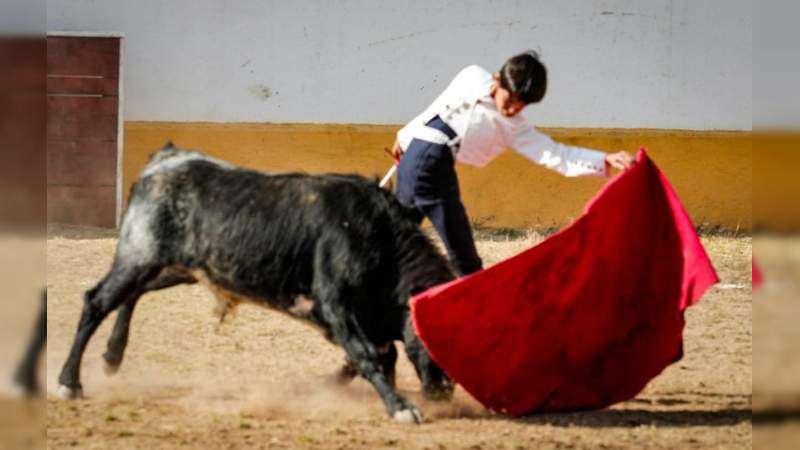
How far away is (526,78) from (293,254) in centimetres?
115

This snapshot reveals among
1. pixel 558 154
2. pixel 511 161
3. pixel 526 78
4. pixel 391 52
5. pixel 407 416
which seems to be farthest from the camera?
pixel 511 161

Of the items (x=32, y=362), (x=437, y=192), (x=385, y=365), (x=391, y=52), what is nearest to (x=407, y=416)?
(x=385, y=365)

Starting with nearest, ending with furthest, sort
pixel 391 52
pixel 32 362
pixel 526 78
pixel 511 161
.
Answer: pixel 32 362 < pixel 526 78 < pixel 391 52 < pixel 511 161

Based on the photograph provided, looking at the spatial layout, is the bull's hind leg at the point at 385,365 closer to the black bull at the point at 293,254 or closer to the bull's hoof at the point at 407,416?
the black bull at the point at 293,254

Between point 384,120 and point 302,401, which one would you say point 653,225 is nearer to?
point 302,401

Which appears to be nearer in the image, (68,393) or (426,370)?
(426,370)

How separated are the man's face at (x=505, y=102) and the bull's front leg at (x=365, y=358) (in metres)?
1.00

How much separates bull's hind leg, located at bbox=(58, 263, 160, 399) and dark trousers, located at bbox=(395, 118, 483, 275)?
108cm

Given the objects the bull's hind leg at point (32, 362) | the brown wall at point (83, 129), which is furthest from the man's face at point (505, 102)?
the brown wall at point (83, 129)

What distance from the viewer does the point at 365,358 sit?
5371 mm

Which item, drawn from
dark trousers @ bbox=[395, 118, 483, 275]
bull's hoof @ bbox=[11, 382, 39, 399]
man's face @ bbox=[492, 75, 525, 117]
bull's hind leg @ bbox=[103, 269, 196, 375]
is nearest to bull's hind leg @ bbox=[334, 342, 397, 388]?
dark trousers @ bbox=[395, 118, 483, 275]

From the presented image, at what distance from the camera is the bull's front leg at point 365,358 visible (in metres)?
5.27

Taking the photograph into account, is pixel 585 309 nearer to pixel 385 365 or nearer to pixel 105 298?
pixel 385 365

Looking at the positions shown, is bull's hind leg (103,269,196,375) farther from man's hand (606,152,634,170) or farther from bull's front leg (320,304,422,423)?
man's hand (606,152,634,170)
